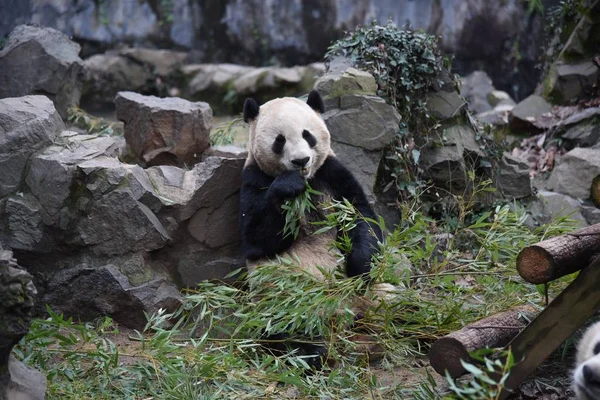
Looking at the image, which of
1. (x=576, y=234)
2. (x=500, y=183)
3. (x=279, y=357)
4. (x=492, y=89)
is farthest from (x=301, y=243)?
(x=492, y=89)

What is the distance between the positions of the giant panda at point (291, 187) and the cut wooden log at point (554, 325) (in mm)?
1453

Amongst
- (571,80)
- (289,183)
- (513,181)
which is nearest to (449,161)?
(513,181)

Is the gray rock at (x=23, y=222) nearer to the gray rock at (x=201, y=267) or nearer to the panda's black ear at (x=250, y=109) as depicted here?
the gray rock at (x=201, y=267)

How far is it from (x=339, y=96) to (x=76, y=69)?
322 cm

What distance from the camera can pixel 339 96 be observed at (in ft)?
19.8

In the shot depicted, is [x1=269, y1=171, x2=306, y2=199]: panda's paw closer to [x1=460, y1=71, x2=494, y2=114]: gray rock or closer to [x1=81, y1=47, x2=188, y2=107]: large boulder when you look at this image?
[x1=81, y1=47, x2=188, y2=107]: large boulder

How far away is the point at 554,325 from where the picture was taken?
3346 mm

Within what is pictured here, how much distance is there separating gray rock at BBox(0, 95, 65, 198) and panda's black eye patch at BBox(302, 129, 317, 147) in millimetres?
1822

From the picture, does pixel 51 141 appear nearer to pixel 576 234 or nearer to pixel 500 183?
pixel 576 234

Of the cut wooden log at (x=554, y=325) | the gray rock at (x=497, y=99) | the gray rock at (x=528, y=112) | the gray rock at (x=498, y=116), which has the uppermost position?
the cut wooden log at (x=554, y=325)

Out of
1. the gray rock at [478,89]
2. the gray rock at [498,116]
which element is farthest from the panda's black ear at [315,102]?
the gray rock at [478,89]

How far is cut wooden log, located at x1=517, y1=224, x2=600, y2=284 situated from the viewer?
3.30m

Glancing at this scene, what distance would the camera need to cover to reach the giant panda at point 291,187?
4.80m

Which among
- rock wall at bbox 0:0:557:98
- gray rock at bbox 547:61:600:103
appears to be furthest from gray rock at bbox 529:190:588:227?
rock wall at bbox 0:0:557:98
